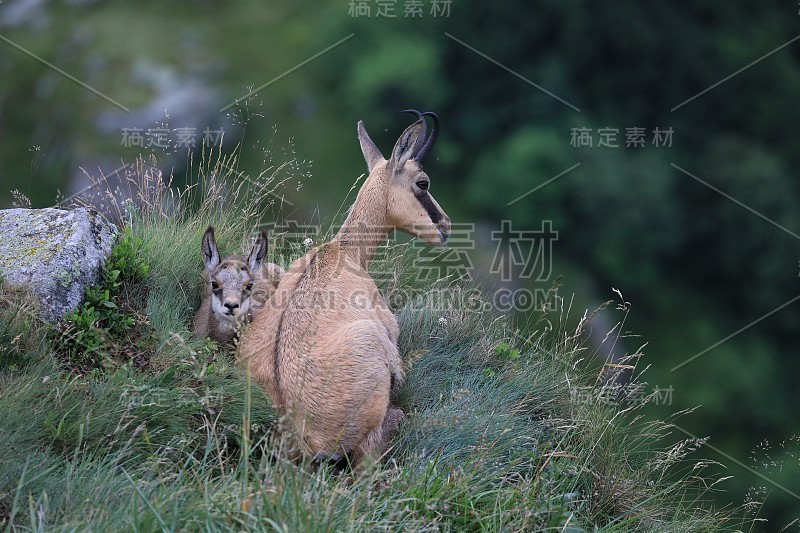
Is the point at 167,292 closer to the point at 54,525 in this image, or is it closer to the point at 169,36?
the point at 54,525

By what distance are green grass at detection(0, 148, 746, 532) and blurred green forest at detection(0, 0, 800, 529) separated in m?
10.9

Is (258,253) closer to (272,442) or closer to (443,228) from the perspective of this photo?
(272,442)

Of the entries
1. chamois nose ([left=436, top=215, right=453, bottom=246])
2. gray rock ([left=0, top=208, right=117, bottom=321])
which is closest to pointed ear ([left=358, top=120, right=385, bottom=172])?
chamois nose ([left=436, top=215, right=453, bottom=246])

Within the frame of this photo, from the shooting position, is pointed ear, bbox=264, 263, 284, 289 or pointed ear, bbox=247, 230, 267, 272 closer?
pointed ear, bbox=247, 230, 267, 272

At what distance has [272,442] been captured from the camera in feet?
17.5

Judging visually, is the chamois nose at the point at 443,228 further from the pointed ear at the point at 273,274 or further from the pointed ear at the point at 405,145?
the pointed ear at the point at 273,274

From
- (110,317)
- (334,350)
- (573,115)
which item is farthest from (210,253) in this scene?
(573,115)

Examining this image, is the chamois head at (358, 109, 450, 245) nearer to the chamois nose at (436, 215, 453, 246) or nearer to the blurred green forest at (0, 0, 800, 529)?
the chamois nose at (436, 215, 453, 246)

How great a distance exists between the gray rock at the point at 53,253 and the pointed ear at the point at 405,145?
2.53 metres

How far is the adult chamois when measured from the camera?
5.57m

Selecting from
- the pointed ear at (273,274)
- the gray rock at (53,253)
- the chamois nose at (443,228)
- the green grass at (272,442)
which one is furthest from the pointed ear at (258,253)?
the chamois nose at (443,228)

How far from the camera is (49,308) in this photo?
5938 millimetres

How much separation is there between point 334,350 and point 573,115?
18514mm

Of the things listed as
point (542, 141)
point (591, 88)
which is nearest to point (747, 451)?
point (542, 141)
